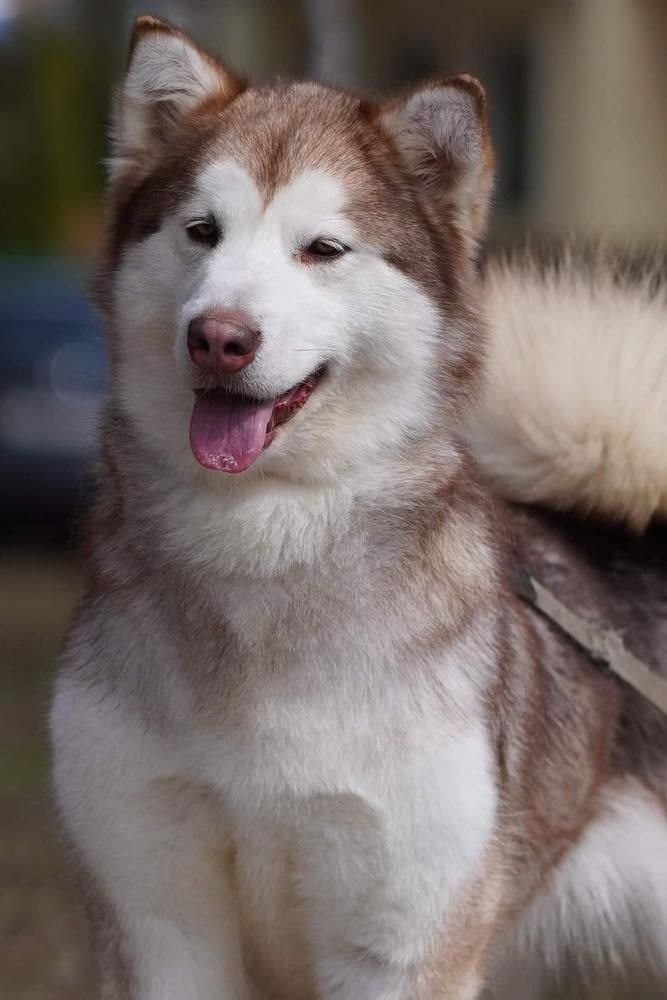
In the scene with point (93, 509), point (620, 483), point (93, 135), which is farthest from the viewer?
point (93, 135)

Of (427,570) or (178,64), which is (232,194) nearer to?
(178,64)

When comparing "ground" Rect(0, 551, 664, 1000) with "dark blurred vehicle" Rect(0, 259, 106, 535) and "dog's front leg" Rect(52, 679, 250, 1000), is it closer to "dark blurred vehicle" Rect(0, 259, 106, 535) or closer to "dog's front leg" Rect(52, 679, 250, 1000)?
"dog's front leg" Rect(52, 679, 250, 1000)

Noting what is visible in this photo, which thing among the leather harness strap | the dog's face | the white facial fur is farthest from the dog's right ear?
the leather harness strap

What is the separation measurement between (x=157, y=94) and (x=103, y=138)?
541 centimetres

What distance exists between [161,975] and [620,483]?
4.75 ft

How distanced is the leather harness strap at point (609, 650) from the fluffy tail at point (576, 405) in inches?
13.2

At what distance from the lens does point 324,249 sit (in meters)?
2.60

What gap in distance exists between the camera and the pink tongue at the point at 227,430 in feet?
8.47

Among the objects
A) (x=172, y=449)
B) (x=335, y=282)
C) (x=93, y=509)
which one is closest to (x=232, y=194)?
(x=335, y=282)

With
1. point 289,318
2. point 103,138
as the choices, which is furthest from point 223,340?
point 103,138

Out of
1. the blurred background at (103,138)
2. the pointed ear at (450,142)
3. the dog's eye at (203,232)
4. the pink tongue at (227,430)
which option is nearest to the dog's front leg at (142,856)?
the pink tongue at (227,430)

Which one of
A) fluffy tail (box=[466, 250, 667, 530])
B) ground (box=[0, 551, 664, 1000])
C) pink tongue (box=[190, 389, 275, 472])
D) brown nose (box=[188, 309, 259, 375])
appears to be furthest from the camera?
ground (box=[0, 551, 664, 1000])

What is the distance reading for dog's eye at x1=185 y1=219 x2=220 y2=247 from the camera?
2.62 m

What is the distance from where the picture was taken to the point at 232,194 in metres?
2.59
